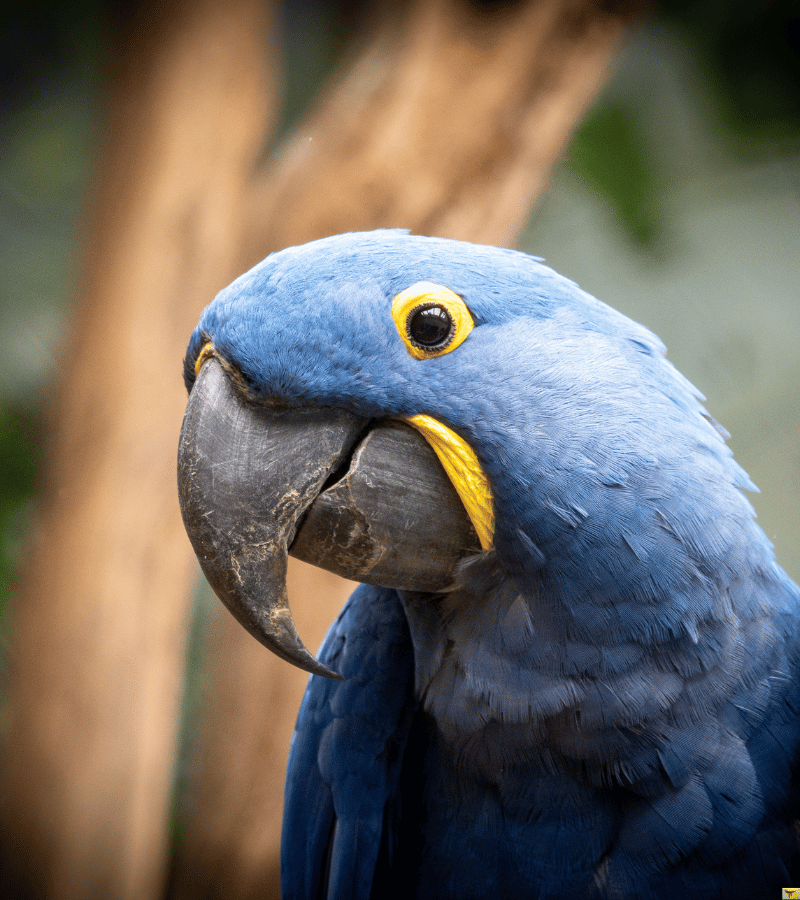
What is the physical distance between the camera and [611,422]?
2.74ft

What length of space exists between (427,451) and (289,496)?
0.55 feet

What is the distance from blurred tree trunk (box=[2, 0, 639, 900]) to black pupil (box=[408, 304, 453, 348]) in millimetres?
1210

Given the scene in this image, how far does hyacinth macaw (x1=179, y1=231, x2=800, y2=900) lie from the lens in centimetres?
82

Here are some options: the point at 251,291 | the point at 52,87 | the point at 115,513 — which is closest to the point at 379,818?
the point at 251,291

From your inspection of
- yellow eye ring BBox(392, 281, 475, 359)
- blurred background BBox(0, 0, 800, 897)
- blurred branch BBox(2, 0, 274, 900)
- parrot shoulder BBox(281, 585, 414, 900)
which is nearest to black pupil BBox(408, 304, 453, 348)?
yellow eye ring BBox(392, 281, 475, 359)

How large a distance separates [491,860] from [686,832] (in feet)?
0.89

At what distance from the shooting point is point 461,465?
84 cm

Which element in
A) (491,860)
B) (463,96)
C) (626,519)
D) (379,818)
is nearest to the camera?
(626,519)

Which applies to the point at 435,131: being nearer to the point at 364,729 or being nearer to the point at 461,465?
the point at 461,465

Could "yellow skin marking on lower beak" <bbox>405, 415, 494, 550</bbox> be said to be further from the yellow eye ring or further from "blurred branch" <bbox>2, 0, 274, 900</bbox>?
"blurred branch" <bbox>2, 0, 274, 900</bbox>

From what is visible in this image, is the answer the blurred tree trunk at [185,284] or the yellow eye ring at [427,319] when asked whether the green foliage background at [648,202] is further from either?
the yellow eye ring at [427,319]

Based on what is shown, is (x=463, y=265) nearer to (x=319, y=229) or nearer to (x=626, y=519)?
(x=626, y=519)

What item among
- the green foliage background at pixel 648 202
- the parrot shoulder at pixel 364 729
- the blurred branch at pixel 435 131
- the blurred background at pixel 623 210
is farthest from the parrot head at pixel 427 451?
the green foliage background at pixel 648 202

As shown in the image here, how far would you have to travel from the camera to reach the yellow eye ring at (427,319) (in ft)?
2.69
